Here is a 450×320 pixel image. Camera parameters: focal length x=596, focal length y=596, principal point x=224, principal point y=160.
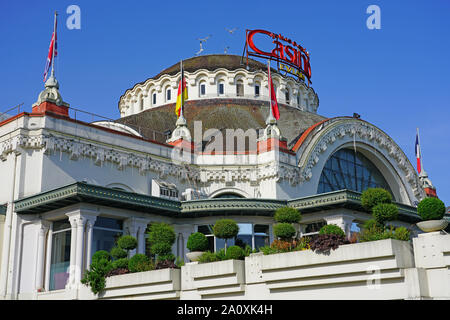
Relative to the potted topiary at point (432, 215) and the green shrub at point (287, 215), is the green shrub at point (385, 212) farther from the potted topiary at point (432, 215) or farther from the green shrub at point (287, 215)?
the green shrub at point (287, 215)

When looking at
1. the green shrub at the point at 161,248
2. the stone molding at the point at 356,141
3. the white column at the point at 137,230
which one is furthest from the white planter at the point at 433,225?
the stone molding at the point at 356,141

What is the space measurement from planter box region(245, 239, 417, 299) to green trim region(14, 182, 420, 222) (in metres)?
10.4

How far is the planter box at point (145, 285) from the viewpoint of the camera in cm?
2253

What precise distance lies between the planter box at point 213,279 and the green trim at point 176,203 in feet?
26.3

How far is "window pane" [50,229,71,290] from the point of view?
2905 cm

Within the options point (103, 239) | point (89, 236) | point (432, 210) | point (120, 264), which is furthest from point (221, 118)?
point (432, 210)

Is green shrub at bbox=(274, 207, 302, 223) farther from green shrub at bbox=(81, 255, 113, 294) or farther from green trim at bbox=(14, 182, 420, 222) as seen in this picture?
green shrub at bbox=(81, 255, 113, 294)

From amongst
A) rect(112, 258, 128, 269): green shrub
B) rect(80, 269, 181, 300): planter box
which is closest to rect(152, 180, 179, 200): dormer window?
rect(112, 258, 128, 269): green shrub

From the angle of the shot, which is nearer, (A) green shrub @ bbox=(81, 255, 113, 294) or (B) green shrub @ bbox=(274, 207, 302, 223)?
(A) green shrub @ bbox=(81, 255, 113, 294)

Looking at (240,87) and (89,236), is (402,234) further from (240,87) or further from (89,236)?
(240,87)

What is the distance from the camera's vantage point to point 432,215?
1841 cm

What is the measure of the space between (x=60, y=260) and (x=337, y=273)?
1611 cm

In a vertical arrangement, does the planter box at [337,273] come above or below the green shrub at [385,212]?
below

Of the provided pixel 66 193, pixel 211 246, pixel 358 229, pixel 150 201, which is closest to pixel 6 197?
pixel 66 193
